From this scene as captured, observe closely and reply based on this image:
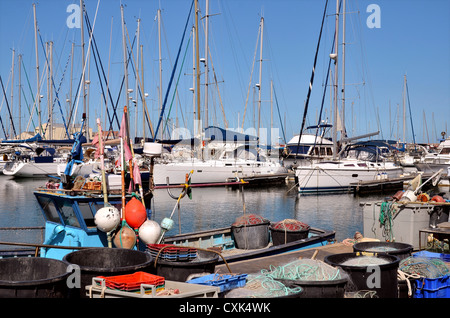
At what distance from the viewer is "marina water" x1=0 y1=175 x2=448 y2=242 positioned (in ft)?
84.2

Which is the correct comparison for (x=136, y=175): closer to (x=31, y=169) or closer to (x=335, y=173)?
(x=335, y=173)

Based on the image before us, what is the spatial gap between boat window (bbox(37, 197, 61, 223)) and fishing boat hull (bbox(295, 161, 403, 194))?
1197 inches

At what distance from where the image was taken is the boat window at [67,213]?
10570mm

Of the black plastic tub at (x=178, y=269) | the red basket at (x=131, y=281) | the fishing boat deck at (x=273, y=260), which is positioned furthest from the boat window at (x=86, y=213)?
the red basket at (x=131, y=281)

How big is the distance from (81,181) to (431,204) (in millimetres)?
9080

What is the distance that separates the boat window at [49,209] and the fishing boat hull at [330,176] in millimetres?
30394

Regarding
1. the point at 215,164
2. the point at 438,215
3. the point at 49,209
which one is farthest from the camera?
the point at 215,164

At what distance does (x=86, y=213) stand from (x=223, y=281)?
4.87m

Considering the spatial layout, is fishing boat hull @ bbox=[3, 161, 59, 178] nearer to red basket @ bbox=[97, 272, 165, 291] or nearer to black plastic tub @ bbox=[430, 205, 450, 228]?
black plastic tub @ bbox=[430, 205, 450, 228]

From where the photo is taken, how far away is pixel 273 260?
429 inches

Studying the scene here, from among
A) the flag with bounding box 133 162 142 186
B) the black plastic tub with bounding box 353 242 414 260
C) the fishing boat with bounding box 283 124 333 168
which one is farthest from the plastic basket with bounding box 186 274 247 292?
the fishing boat with bounding box 283 124 333 168

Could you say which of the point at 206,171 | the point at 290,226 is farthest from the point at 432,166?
the point at 290,226

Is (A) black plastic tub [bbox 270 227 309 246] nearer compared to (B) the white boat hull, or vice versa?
(A) black plastic tub [bbox 270 227 309 246]

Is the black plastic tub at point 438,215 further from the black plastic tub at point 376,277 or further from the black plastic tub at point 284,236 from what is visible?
the black plastic tub at point 376,277
